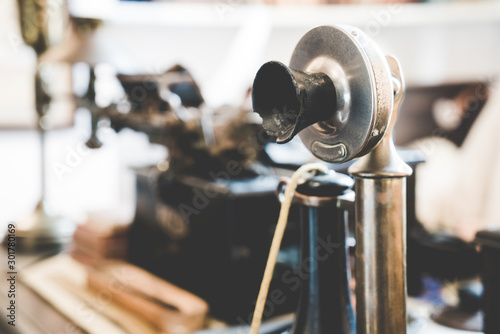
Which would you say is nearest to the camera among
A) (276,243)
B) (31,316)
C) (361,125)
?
(361,125)

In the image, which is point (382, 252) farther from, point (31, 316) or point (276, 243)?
point (31, 316)

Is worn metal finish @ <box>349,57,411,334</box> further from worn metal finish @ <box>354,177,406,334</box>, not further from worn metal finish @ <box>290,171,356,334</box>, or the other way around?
worn metal finish @ <box>290,171,356,334</box>

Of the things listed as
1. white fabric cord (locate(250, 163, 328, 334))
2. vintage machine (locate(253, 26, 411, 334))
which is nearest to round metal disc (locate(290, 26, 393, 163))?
vintage machine (locate(253, 26, 411, 334))

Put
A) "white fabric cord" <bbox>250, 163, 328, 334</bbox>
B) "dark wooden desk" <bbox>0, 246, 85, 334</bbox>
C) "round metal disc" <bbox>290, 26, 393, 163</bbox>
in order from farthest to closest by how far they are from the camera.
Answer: "dark wooden desk" <bbox>0, 246, 85, 334</bbox> < "white fabric cord" <bbox>250, 163, 328, 334</bbox> < "round metal disc" <bbox>290, 26, 393, 163</bbox>

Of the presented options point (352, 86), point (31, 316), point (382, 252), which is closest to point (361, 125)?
point (352, 86)

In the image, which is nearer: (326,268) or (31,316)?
(326,268)

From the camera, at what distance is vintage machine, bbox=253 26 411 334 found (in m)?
0.49

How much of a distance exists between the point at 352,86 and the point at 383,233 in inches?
6.7

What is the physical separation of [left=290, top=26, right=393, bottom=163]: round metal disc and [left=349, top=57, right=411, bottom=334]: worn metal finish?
0.13 ft

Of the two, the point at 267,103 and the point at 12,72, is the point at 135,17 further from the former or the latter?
the point at 267,103

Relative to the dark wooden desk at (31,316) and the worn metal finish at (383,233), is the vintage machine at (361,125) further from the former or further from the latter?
the dark wooden desk at (31,316)

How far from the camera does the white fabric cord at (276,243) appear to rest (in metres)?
0.65

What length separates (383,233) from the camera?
0.55m

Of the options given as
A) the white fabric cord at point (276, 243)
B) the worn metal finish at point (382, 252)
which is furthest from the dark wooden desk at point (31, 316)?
the worn metal finish at point (382, 252)
